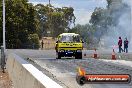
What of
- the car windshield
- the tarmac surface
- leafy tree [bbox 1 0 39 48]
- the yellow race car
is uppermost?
leafy tree [bbox 1 0 39 48]

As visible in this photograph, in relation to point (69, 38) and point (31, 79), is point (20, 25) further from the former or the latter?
point (31, 79)

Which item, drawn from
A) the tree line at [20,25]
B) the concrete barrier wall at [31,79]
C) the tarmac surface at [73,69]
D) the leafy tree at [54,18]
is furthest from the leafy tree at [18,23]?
the concrete barrier wall at [31,79]

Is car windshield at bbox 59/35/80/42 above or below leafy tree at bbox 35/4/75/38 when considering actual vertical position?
below

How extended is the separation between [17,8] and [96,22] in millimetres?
35832

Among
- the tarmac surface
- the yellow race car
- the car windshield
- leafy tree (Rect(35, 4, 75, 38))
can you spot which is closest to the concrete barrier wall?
the tarmac surface

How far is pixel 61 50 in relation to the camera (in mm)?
35312

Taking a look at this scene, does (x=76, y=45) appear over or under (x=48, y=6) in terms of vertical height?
under

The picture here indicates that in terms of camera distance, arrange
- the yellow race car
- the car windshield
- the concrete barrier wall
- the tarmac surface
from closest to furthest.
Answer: the concrete barrier wall, the tarmac surface, the yellow race car, the car windshield

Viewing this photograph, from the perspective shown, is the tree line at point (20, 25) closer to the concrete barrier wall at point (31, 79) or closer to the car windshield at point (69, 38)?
the car windshield at point (69, 38)

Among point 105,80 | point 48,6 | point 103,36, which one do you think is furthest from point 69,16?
point 105,80

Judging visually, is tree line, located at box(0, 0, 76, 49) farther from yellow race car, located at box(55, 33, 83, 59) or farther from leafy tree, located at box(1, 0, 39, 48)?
yellow race car, located at box(55, 33, 83, 59)

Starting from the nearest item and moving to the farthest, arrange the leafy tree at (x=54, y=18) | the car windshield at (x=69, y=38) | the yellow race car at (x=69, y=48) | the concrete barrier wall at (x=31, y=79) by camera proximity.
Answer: the concrete barrier wall at (x=31, y=79) < the yellow race car at (x=69, y=48) < the car windshield at (x=69, y=38) < the leafy tree at (x=54, y=18)

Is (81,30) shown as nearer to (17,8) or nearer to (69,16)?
(69,16)

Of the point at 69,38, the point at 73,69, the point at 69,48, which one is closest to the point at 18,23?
the point at 69,38
